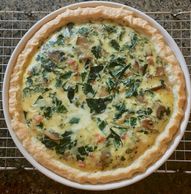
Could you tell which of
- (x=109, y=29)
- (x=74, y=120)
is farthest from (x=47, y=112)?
(x=109, y=29)

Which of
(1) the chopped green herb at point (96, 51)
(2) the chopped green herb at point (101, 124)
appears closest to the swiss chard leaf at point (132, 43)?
(1) the chopped green herb at point (96, 51)

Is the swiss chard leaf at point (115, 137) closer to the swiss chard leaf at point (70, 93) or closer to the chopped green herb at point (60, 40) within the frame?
the swiss chard leaf at point (70, 93)

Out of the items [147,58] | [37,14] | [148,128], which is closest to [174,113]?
[148,128]

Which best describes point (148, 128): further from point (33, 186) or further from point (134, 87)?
point (33, 186)

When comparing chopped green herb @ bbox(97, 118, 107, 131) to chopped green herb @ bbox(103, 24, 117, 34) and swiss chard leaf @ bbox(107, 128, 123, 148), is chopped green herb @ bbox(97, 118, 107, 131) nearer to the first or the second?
swiss chard leaf @ bbox(107, 128, 123, 148)

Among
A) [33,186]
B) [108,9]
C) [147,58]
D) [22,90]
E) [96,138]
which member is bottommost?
[33,186]

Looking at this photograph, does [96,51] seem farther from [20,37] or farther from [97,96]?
[20,37]
